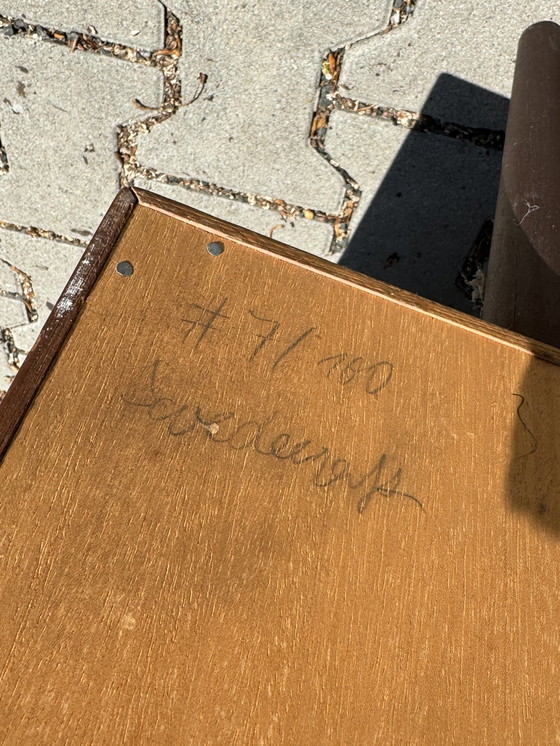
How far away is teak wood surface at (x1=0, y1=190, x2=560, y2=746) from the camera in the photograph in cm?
46


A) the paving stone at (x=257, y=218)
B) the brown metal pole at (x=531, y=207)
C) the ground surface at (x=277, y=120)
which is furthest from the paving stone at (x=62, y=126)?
the brown metal pole at (x=531, y=207)

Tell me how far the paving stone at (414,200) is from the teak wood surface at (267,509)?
68 cm

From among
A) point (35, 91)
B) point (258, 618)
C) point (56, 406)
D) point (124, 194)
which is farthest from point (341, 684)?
point (35, 91)

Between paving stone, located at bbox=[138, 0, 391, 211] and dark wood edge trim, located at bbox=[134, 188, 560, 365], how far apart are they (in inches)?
25.5

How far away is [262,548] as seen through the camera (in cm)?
51

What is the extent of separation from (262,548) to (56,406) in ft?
0.63

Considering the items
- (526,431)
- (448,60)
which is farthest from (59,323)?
(448,60)

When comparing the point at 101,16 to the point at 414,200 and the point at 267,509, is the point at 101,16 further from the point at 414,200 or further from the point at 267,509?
the point at 267,509

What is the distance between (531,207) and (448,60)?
0.48 meters

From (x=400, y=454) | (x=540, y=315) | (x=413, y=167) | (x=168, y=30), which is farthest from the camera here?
(x=413, y=167)

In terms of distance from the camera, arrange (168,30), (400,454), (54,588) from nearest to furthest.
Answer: (54,588) → (400,454) → (168,30)

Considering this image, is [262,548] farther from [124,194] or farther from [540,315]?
[540,315]

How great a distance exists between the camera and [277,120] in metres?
1.21
